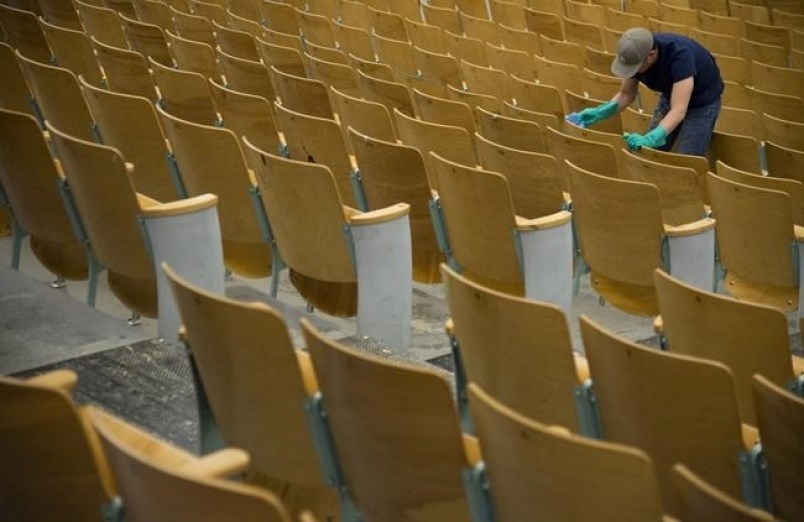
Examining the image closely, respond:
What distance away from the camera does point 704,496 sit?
1.00 metres

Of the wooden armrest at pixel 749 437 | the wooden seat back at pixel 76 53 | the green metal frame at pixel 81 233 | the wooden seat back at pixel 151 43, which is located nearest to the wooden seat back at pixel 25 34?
the wooden seat back at pixel 76 53

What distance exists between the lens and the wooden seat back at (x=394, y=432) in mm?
1198

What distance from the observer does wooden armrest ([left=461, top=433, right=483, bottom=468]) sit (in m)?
1.23

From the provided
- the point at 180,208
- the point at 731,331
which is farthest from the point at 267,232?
the point at 731,331

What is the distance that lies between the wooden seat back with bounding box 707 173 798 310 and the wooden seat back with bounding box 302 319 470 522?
1165 mm

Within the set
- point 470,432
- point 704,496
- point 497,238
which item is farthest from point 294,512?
point 497,238

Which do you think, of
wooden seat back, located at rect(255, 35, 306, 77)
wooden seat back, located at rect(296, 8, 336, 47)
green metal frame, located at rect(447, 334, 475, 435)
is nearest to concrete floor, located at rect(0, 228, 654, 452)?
green metal frame, located at rect(447, 334, 475, 435)

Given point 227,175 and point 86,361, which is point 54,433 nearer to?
point 86,361

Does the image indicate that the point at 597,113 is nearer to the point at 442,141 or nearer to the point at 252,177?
the point at 442,141

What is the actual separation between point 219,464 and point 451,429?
0.67 feet

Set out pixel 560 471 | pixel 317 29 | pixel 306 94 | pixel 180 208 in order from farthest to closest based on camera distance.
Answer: pixel 317 29
pixel 306 94
pixel 180 208
pixel 560 471

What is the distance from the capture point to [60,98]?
7.97 ft

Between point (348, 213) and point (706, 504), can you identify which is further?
point (348, 213)

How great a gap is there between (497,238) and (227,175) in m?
0.43
